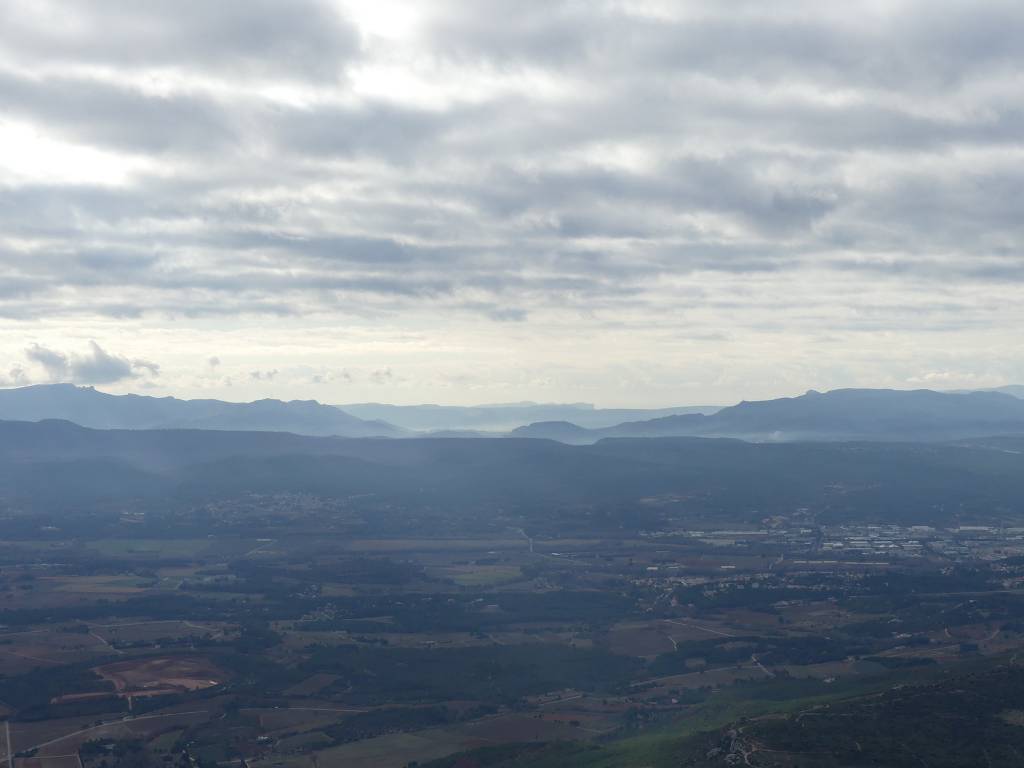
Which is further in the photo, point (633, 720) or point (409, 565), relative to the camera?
point (409, 565)

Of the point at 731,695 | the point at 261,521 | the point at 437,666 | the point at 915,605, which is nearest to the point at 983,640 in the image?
the point at 915,605

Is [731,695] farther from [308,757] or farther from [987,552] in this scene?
[987,552]

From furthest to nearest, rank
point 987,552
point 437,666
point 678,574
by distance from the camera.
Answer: point 987,552, point 678,574, point 437,666

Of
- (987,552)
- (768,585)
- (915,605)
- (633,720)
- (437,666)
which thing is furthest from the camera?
(987,552)

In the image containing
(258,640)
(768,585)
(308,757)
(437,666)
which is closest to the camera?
(308,757)

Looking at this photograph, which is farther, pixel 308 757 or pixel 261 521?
pixel 261 521

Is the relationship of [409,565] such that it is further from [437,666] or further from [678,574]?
[437,666]

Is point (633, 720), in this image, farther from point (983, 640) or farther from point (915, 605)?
point (915, 605)

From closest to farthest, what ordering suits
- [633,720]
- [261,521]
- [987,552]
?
[633,720]
[987,552]
[261,521]

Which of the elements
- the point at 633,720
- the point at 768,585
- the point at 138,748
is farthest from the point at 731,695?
the point at 768,585
